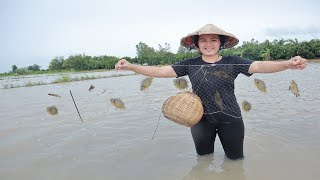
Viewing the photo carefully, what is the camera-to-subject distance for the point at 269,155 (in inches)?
171

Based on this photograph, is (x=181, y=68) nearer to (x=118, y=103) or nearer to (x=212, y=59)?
(x=212, y=59)

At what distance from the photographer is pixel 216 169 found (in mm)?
3877

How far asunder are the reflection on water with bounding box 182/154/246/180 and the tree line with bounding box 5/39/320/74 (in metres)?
1.57

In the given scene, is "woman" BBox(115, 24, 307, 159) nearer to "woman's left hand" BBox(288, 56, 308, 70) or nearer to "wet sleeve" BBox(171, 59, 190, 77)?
"wet sleeve" BBox(171, 59, 190, 77)

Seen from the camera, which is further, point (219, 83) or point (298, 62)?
point (219, 83)

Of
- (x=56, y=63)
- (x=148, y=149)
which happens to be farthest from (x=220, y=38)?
(x=56, y=63)

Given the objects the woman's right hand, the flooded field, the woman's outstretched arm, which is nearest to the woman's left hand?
the woman's outstretched arm

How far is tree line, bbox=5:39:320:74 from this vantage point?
35428 mm

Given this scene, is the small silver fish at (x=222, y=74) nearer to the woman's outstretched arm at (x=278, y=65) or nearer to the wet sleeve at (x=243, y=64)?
the wet sleeve at (x=243, y=64)

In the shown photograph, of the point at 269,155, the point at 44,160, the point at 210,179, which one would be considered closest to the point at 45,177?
the point at 44,160

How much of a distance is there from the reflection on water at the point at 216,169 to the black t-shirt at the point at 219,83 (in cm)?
75

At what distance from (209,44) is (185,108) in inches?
32.5

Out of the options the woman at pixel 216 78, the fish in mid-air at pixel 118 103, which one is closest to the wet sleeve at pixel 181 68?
the woman at pixel 216 78

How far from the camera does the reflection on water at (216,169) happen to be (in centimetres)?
372
